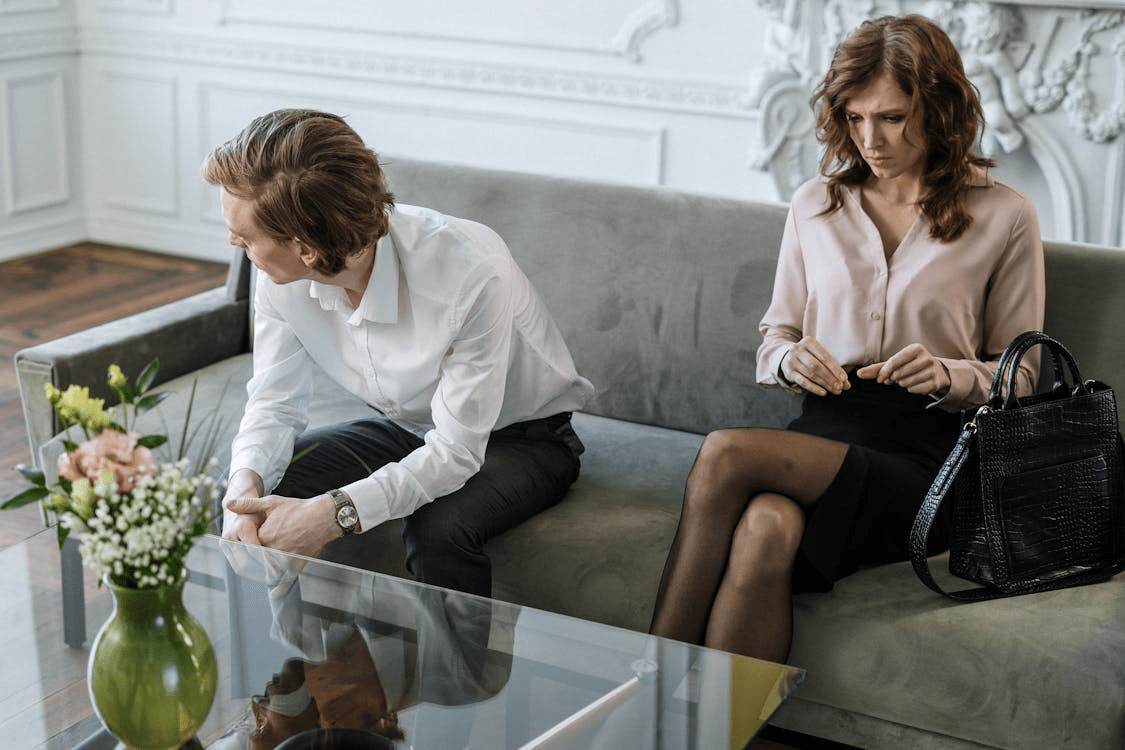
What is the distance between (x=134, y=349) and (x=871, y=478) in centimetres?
132

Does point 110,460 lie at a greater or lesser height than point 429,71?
lesser

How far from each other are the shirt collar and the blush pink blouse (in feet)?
1.94

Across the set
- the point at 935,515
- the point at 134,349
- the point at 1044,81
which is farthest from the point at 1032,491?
the point at 1044,81

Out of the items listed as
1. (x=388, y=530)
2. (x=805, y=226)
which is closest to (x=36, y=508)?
(x=388, y=530)

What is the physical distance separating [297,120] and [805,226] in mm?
838

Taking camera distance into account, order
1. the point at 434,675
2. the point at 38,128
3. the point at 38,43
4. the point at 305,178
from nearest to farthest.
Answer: the point at 434,675, the point at 305,178, the point at 38,43, the point at 38,128

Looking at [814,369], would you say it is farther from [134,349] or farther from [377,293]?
[134,349]

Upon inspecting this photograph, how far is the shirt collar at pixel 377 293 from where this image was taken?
190cm

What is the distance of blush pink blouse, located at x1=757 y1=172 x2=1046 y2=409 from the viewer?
78.7 inches

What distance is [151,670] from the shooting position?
131 centimetres

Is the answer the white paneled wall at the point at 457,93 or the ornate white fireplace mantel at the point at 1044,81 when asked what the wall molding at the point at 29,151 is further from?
the ornate white fireplace mantel at the point at 1044,81

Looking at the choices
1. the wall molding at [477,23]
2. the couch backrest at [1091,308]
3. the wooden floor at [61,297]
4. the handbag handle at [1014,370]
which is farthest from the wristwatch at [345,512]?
the wall molding at [477,23]

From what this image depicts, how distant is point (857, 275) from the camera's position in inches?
81.7

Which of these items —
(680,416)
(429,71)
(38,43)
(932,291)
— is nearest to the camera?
(932,291)
